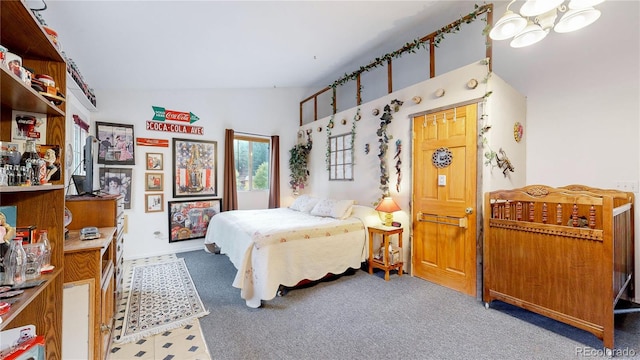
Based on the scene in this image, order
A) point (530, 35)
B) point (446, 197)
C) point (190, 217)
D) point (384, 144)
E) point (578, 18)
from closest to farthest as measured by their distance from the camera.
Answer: point (578, 18) < point (530, 35) < point (446, 197) < point (384, 144) < point (190, 217)

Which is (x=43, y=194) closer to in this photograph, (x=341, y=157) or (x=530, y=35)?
(x=530, y=35)

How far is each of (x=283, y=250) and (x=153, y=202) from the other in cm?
273

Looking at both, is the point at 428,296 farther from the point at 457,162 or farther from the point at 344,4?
the point at 344,4

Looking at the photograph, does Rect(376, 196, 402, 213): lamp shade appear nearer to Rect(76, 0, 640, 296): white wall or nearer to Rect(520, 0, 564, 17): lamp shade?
Rect(76, 0, 640, 296): white wall

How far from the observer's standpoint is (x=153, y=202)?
13.7ft

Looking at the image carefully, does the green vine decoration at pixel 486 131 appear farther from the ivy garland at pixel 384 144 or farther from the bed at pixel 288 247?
the bed at pixel 288 247

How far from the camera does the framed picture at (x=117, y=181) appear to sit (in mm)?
3795

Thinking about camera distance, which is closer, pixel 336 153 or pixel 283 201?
pixel 336 153

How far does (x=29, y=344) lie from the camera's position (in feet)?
3.37

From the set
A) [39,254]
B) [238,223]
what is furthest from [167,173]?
[39,254]

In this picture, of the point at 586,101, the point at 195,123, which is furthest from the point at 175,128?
the point at 586,101

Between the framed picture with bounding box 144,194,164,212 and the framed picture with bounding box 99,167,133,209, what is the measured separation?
8.6 inches

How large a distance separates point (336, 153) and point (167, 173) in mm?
2871

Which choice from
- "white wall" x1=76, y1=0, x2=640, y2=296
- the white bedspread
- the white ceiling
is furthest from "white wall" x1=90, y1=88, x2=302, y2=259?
the white bedspread
